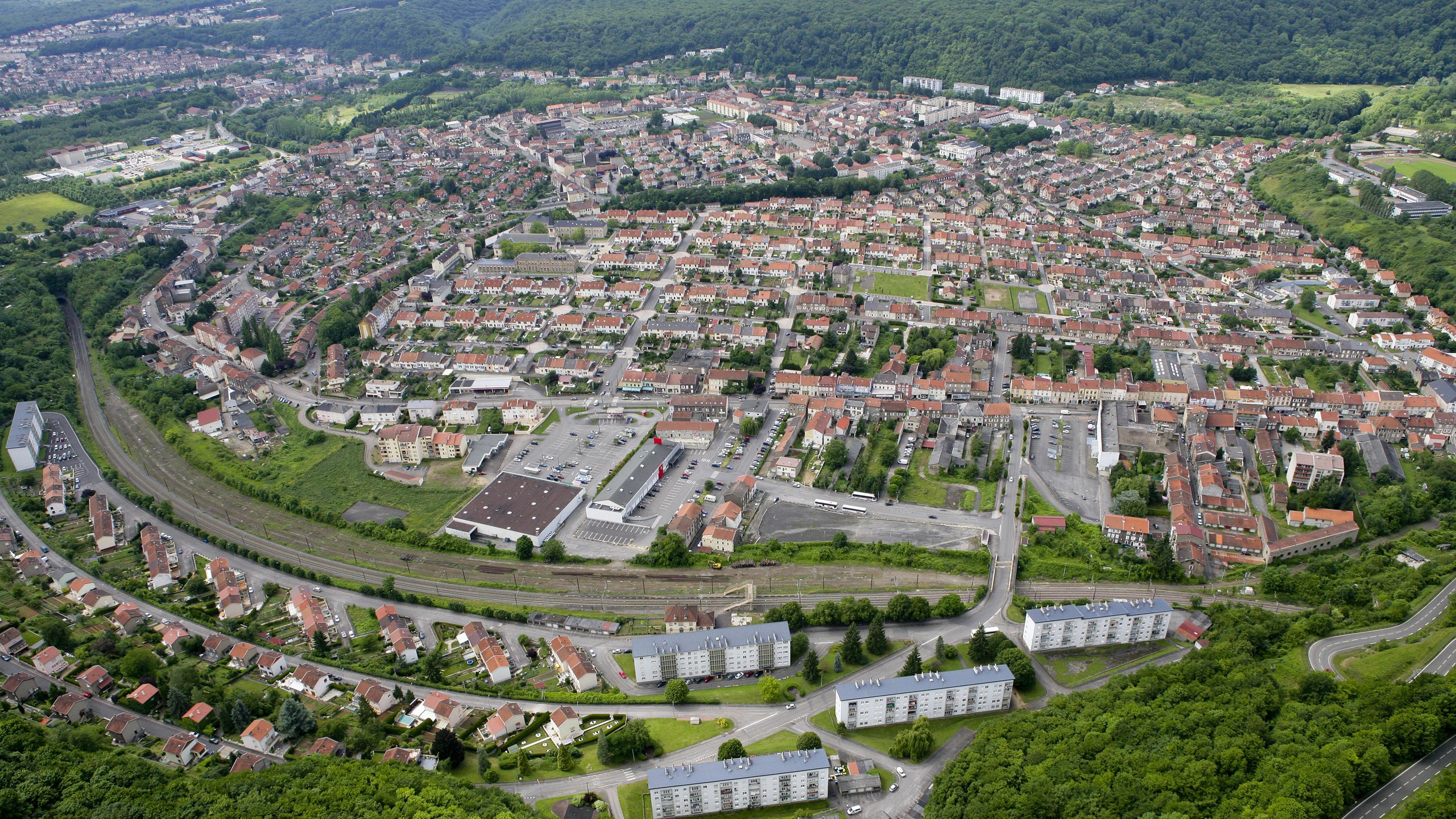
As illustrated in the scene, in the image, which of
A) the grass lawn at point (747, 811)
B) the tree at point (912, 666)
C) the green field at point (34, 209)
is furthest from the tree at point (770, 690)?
the green field at point (34, 209)

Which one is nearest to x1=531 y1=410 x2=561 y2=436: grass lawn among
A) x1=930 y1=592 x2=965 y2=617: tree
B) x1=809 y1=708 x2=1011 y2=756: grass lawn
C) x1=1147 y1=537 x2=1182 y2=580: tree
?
x1=930 y1=592 x2=965 y2=617: tree

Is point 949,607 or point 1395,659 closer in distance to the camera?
point 1395,659

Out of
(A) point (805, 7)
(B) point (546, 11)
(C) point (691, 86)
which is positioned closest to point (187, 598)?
(C) point (691, 86)

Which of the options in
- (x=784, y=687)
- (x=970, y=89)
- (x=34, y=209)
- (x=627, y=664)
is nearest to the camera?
(x=784, y=687)

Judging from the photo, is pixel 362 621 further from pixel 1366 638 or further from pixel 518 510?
pixel 1366 638

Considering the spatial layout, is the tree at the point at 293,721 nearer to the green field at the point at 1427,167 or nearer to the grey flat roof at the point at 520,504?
the grey flat roof at the point at 520,504

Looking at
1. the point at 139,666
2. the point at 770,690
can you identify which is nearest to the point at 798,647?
the point at 770,690
